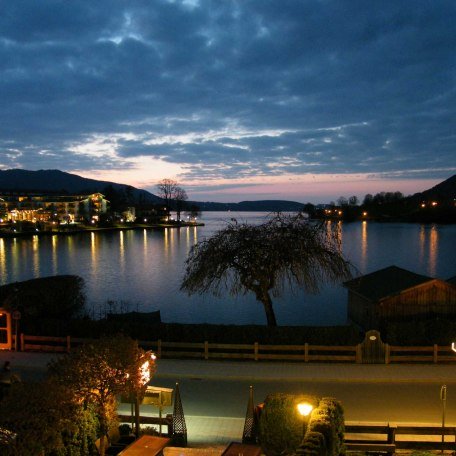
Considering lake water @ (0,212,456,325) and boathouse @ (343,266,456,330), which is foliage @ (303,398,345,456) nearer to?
boathouse @ (343,266,456,330)

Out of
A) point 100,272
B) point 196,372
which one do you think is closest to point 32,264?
point 100,272

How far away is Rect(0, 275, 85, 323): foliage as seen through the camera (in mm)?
25594

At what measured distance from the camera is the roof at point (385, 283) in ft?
70.2

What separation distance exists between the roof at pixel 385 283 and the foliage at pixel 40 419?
51.7ft

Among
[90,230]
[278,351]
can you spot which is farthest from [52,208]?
[278,351]

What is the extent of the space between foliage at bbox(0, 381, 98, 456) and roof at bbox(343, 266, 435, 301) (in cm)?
1576

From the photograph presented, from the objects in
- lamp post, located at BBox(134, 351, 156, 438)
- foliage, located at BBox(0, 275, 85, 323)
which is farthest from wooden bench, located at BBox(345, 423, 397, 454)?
foliage, located at BBox(0, 275, 85, 323)

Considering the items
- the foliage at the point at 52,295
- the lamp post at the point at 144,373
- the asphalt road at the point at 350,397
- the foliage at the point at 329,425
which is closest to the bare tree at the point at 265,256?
the asphalt road at the point at 350,397

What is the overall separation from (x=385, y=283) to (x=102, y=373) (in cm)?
1715

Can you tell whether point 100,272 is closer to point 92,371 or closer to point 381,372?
point 381,372

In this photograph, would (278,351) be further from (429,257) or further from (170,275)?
(429,257)

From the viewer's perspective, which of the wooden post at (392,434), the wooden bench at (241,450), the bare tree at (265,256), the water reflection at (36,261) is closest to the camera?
the wooden bench at (241,450)

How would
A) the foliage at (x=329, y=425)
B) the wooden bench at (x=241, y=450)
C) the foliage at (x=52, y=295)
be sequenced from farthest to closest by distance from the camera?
the foliage at (x=52, y=295)
the wooden bench at (x=241, y=450)
the foliage at (x=329, y=425)

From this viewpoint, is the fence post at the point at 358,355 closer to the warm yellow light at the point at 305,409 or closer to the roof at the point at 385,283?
the roof at the point at 385,283
